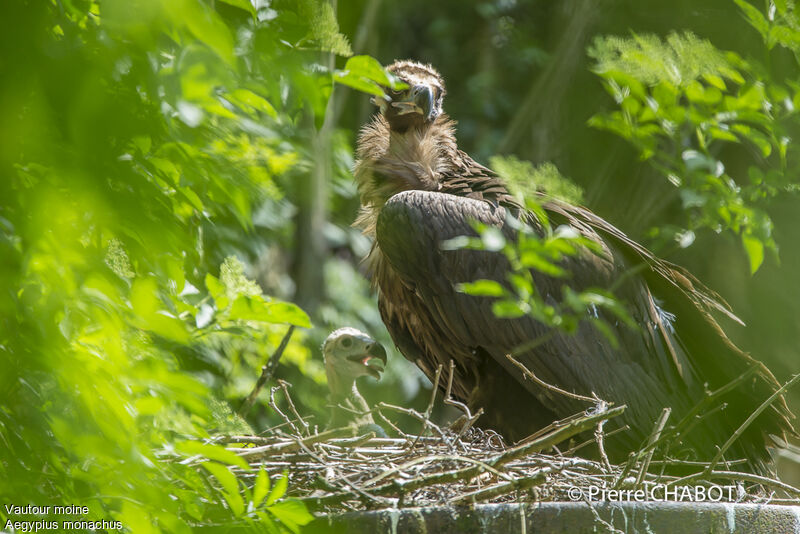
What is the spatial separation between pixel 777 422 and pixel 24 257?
3131 millimetres

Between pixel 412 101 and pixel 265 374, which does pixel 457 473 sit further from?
pixel 412 101

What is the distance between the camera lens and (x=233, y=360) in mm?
4746

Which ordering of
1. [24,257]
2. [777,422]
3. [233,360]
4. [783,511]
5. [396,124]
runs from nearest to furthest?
[24,257]
[783,511]
[777,422]
[396,124]
[233,360]

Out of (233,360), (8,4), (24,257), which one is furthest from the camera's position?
(233,360)

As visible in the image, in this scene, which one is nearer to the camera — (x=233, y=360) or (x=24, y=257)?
(x=24, y=257)

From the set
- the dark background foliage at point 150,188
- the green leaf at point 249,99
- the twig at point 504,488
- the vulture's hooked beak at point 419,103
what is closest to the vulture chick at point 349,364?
the vulture's hooked beak at point 419,103

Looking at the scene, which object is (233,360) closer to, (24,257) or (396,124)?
(396,124)

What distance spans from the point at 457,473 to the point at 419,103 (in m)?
2.35

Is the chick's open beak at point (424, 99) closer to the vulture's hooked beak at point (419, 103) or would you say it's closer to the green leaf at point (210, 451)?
the vulture's hooked beak at point (419, 103)

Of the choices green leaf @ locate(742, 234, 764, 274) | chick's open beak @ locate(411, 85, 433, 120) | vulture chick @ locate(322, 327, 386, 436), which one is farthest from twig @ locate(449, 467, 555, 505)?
chick's open beak @ locate(411, 85, 433, 120)

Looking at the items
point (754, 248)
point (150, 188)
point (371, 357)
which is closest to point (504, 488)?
point (754, 248)

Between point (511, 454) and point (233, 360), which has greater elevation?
point (511, 454)

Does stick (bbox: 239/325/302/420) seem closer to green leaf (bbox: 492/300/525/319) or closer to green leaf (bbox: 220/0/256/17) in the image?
green leaf (bbox: 492/300/525/319)

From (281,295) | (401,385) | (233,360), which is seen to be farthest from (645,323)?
(281,295)
